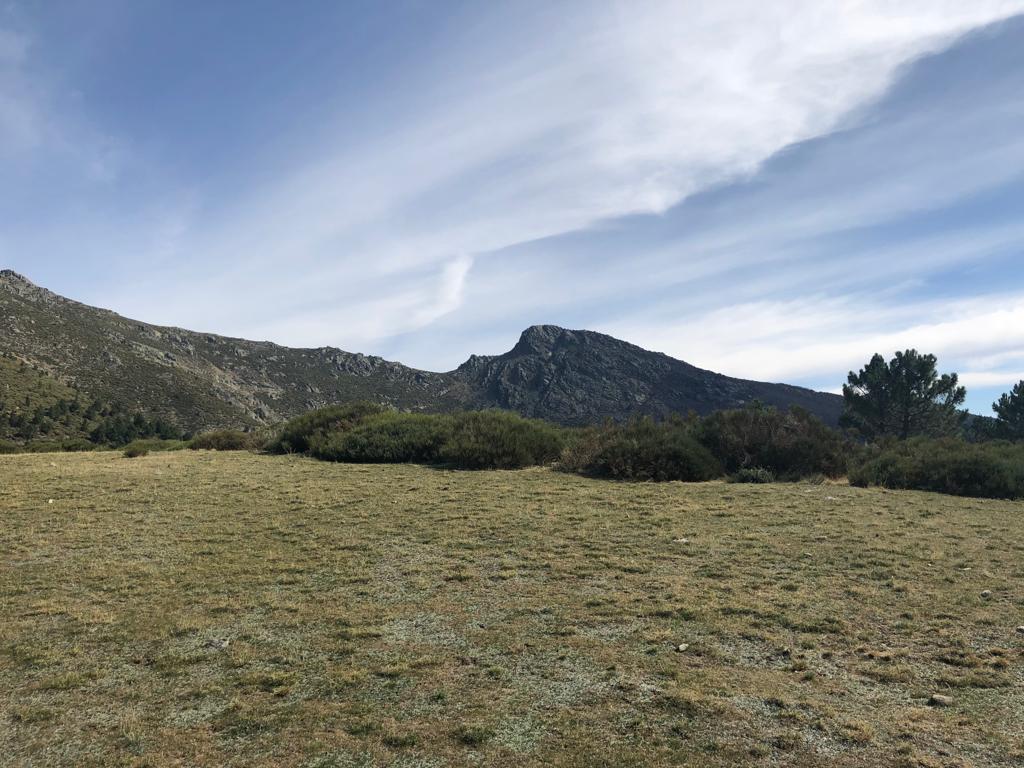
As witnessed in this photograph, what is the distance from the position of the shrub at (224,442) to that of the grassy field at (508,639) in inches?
497

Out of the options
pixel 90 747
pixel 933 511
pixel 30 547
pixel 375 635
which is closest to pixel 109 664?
pixel 90 747

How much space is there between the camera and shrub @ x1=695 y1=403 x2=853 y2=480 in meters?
17.3

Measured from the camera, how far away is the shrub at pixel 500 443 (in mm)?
17406

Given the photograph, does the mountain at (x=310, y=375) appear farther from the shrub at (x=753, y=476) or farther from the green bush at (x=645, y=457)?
the shrub at (x=753, y=476)

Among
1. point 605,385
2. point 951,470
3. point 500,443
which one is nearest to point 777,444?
point 951,470

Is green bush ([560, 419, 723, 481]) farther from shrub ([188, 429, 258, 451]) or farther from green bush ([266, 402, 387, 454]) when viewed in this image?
shrub ([188, 429, 258, 451])

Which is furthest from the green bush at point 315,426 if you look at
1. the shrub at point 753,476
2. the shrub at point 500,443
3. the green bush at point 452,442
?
the shrub at point 753,476

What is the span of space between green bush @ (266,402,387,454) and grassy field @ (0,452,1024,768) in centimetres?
1073

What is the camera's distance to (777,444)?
17453mm

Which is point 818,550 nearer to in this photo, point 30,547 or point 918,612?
point 918,612

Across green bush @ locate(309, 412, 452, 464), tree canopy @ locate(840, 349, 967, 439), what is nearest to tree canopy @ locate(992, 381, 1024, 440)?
tree canopy @ locate(840, 349, 967, 439)

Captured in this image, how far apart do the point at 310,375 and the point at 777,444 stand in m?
109

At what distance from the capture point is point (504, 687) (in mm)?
4270

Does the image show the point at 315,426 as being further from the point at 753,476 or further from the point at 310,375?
the point at 310,375
